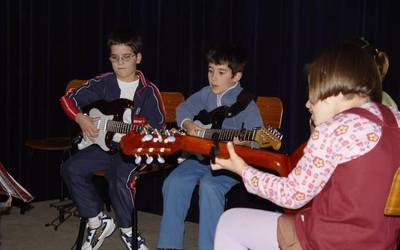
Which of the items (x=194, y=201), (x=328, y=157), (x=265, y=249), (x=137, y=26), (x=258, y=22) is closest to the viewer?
(x=328, y=157)

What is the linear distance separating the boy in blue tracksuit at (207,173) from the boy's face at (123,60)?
1.24ft

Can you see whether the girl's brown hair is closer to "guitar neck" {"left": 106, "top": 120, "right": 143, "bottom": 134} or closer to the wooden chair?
"guitar neck" {"left": 106, "top": 120, "right": 143, "bottom": 134}

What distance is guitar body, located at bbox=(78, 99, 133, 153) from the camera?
3.10m

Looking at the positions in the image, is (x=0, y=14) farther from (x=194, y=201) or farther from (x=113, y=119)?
(x=194, y=201)

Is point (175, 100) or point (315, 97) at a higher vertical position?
point (315, 97)

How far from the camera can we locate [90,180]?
312cm

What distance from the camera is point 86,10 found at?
4.68m

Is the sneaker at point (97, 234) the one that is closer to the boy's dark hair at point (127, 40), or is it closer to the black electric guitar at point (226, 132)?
the black electric guitar at point (226, 132)

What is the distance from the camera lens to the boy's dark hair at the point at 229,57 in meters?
3.14

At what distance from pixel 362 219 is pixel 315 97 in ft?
1.28

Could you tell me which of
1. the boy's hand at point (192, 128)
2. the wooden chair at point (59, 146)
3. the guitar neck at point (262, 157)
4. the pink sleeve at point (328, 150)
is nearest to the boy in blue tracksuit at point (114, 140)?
the boy's hand at point (192, 128)

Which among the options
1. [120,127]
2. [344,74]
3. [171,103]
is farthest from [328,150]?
[171,103]

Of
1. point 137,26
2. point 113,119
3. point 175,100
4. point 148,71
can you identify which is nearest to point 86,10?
point 137,26

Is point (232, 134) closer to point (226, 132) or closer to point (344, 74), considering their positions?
point (226, 132)
